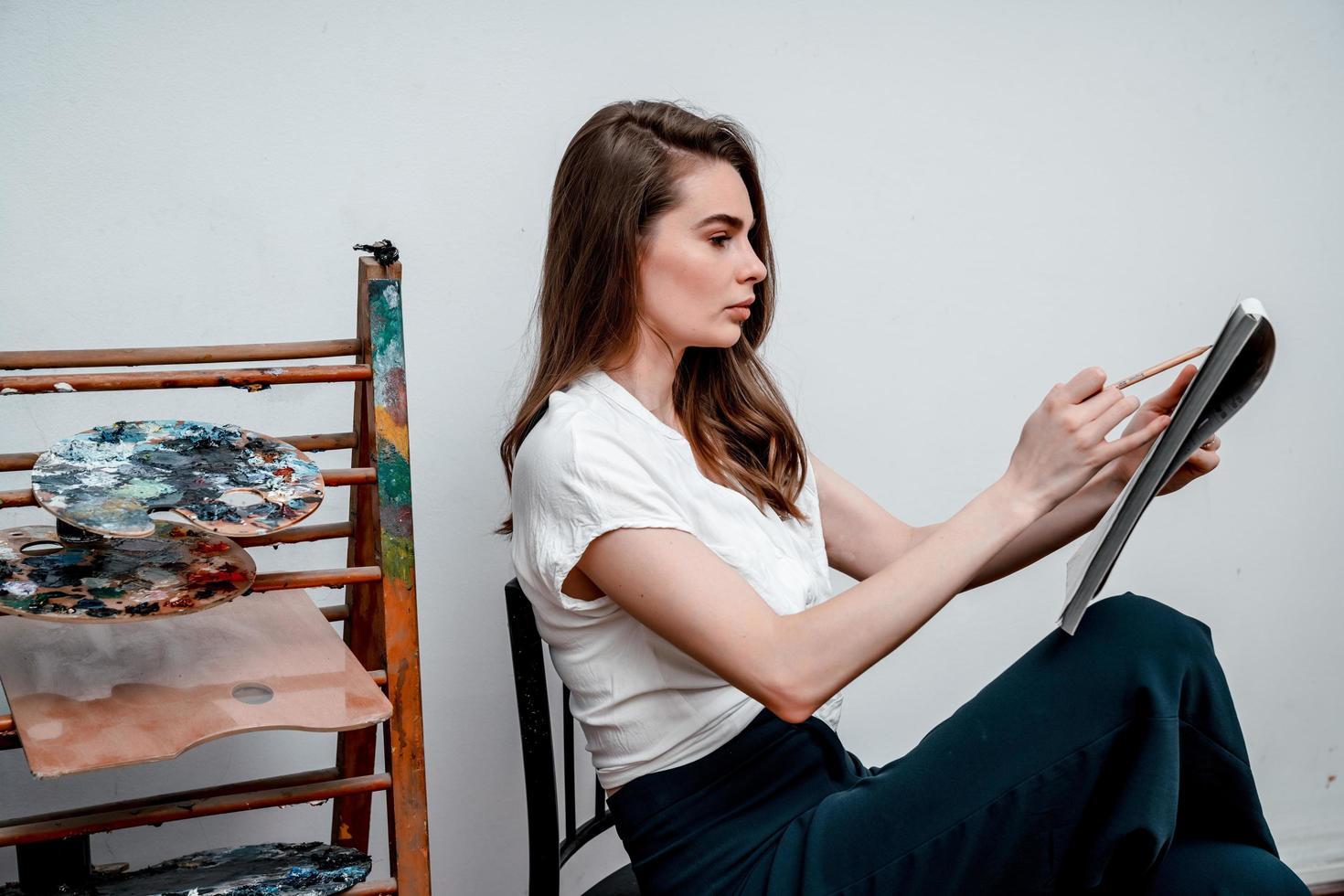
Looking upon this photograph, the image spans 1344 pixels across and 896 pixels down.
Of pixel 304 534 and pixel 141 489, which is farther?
pixel 304 534

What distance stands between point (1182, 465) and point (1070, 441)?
0.14m

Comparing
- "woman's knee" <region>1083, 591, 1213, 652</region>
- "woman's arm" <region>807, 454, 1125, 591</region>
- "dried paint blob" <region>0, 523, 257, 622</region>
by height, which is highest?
"dried paint blob" <region>0, 523, 257, 622</region>

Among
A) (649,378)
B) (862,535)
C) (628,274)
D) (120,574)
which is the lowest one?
(862,535)

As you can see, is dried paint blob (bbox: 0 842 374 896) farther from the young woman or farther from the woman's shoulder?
the woman's shoulder

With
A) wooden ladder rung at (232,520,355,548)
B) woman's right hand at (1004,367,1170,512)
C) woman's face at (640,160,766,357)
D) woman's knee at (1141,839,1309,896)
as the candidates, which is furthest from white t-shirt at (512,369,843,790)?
woman's knee at (1141,839,1309,896)

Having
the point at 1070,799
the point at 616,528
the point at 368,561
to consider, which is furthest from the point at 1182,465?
the point at 368,561

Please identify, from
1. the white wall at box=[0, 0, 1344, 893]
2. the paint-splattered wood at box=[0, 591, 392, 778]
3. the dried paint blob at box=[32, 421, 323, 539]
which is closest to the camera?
the paint-splattered wood at box=[0, 591, 392, 778]

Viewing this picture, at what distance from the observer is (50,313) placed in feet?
4.82

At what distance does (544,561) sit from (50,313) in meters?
0.73

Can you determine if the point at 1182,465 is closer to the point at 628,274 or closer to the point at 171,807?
the point at 628,274

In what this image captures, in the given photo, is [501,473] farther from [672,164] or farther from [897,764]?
[897,764]

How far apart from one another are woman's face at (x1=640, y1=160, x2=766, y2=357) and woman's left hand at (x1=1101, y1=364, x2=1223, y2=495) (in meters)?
0.46

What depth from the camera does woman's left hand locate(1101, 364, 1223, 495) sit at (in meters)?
1.29

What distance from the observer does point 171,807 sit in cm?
111
